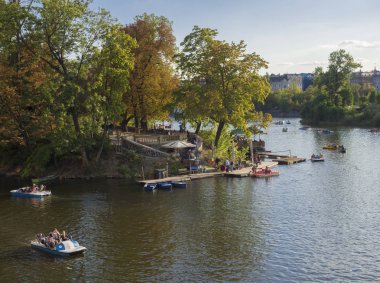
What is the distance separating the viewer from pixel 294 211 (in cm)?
4447

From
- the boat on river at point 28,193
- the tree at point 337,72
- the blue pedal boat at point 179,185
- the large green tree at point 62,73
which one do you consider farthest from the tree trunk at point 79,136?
the tree at point 337,72

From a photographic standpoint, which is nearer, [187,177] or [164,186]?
[164,186]

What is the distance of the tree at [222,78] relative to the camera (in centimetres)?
6969

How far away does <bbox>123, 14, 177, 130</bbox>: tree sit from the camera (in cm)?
7394

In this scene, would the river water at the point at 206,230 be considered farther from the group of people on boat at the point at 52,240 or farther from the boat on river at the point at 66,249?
the group of people on boat at the point at 52,240

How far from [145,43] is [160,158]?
20402 millimetres

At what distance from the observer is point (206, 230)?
39.1 metres

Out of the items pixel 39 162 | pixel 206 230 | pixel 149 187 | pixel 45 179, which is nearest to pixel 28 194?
pixel 45 179

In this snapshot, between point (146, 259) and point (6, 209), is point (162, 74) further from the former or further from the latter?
point (146, 259)

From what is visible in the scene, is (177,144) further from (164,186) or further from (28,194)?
(28,194)

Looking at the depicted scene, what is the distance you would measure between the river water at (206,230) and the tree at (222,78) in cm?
1277

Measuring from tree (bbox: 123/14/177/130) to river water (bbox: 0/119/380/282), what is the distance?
1798cm

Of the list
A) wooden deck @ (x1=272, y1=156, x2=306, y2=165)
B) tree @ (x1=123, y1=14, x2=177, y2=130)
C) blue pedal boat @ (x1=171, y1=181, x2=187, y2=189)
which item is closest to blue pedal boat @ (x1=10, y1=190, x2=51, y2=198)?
blue pedal boat @ (x1=171, y1=181, x2=187, y2=189)

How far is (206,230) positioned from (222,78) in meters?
36.5
